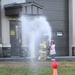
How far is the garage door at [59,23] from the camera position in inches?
1008

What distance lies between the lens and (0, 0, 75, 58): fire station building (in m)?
23.1

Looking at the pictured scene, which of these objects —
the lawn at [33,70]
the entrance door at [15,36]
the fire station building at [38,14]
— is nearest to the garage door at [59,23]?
the fire station building at [38,14]

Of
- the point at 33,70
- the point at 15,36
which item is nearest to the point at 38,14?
the point at 15,36

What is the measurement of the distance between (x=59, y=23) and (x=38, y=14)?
130 inches

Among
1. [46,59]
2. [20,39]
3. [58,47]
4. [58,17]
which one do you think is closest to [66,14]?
[58,17]

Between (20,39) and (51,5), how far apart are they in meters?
3.67

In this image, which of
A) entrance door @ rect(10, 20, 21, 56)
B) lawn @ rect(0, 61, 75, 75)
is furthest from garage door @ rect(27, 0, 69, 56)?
lawn @ rect(0, 61, 75, 75)

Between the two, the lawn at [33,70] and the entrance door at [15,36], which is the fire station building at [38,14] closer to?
the entrance door at [15,36]

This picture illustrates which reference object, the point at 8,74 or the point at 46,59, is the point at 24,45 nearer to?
the point at 46,59

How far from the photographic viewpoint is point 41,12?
23750 mm

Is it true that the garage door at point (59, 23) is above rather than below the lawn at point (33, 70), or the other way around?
above

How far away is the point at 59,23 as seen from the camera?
25.8m

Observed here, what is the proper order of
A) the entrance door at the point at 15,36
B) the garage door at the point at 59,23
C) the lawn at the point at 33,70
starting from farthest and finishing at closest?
the garage door at the point at 59,23, the entrance door at the point at 15,36, the lawn at the point at 33,70

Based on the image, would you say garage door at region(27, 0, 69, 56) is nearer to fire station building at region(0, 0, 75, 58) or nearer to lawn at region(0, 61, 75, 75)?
fire station building at region(0, 0, 75, 58)
